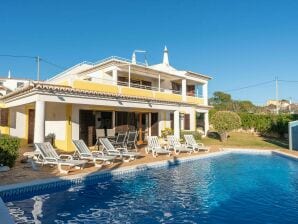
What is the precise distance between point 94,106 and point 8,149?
8.71 metres

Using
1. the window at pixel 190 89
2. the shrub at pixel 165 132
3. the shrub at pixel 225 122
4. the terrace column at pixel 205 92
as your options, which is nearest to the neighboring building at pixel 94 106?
the shrub at pixel 165 132

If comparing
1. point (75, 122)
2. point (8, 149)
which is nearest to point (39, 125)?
point (8, 149)

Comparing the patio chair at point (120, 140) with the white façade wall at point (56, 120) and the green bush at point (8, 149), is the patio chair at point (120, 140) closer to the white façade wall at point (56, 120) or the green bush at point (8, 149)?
the white façade wall at point (56, 120)

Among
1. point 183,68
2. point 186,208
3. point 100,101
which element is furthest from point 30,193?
point 183,68

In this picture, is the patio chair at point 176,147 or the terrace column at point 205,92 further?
the terrace column at point 205,92

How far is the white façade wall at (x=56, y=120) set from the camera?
61.6 feet

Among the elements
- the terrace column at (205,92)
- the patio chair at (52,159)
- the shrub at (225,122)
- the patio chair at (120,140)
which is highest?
the terrace column at (205,92)

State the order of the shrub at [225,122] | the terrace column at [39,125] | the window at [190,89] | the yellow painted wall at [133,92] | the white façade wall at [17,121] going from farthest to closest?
the window at [190,89] < the shrub at [225,122] < the white façade wall at [17,121] < the yellow painted wall at [133,92] < the terrace column at [39,125]

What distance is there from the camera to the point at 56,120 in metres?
19.3

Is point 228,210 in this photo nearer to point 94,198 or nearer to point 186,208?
point 186,208

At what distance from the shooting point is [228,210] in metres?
7.85

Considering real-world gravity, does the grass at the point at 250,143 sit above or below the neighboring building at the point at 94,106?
below

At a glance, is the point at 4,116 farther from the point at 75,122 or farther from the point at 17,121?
the point at 75,122

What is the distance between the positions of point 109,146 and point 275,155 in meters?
11.6
